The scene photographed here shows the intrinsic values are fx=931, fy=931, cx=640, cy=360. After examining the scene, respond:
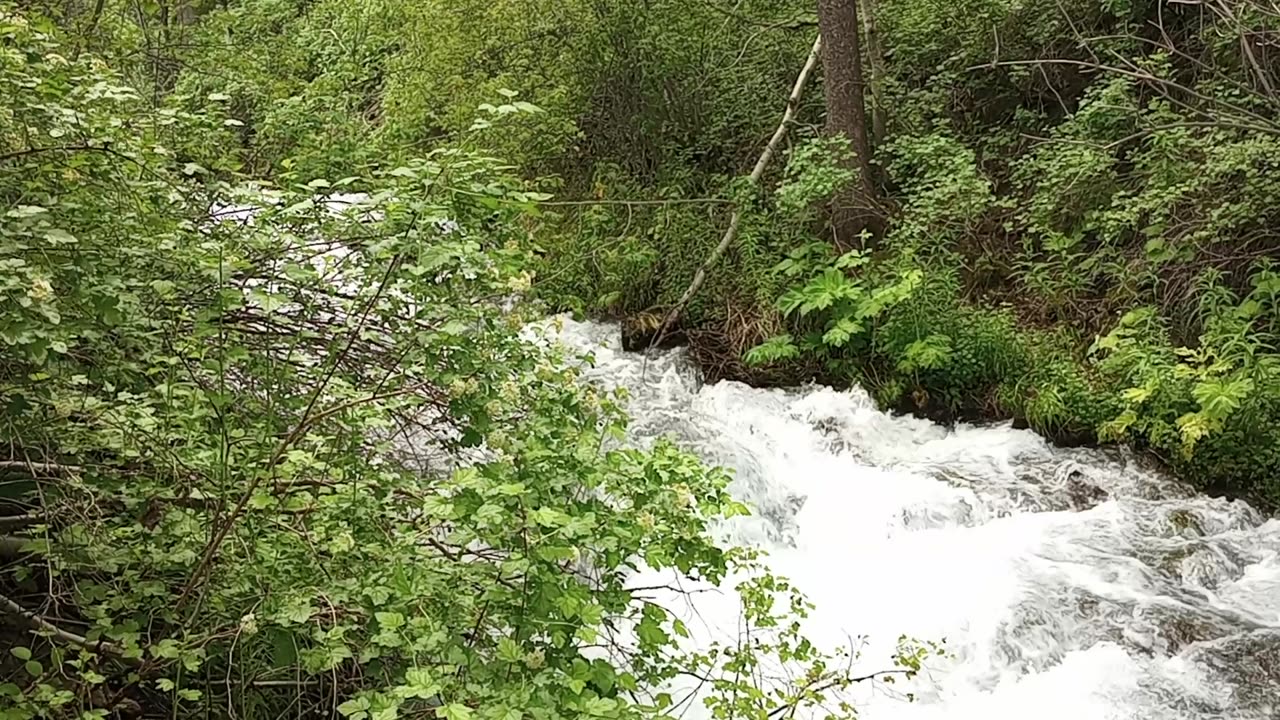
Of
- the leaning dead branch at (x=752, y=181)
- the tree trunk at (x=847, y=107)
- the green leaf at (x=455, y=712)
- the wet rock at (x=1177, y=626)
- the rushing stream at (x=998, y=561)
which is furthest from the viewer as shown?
the leaning dead branch at (x=752, y=181)

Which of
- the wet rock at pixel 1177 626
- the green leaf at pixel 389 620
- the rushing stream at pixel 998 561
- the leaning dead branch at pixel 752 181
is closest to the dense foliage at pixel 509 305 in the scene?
the green leaf at pixel 389 620

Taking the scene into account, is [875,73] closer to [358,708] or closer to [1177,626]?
[1177,626]

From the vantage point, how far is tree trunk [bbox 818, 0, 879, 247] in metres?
7.74

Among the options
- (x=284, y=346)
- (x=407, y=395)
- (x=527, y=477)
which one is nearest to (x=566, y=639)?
(x=527, y=477)

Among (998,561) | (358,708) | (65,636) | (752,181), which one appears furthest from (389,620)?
(752,181)

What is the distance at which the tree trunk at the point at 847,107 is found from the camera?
774 centimetres

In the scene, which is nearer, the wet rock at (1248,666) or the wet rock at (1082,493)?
the wet rock at (1248,666)

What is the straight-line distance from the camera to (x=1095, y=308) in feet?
22.3

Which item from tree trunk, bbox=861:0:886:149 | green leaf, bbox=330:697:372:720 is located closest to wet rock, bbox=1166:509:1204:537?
tree trunk, bbox=861:0:886:149

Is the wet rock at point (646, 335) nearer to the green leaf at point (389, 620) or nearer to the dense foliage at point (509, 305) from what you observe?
the dense foliage at point (509, 305)

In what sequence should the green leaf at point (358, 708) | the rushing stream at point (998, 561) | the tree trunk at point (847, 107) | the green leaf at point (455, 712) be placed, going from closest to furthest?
the green leaf at point (455, 712), the green leaf at point (358, 708), the rushing stream at point (998, 561), the tree trunk at point (847, 107)

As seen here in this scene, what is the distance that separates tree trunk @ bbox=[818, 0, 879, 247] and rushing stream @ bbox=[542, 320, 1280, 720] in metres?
1.63

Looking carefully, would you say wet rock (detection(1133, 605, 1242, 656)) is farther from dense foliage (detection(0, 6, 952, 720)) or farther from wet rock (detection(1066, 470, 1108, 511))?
dense foliage (detection(0, 6, 952, 720))

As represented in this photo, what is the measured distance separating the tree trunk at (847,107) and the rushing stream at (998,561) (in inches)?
64.1
